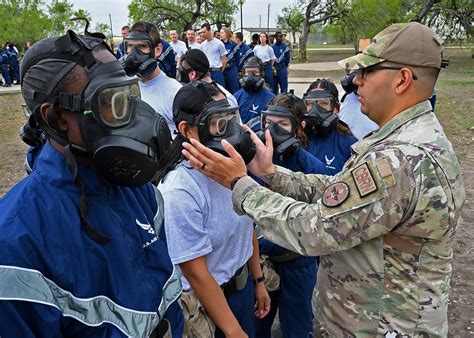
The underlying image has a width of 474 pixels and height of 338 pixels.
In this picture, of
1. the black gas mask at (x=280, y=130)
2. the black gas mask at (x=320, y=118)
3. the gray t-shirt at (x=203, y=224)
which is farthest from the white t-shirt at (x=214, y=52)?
the gray t-shirt at (x=203, y=224)

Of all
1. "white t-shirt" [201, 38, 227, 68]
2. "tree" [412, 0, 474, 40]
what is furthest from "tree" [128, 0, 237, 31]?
"white t-shirt" [201, 38, 227, 68]

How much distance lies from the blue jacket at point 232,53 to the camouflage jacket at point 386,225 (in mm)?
10545

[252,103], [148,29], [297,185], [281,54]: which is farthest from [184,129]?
Answer: [281,54]

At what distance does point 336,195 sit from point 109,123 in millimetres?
877

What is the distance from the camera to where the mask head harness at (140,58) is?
434 centimetres

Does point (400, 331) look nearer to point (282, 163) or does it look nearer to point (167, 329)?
point (167, 329)

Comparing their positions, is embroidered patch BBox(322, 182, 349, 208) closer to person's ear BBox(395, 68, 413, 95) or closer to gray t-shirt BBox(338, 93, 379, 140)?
person's ear BBox(395, 68, 413, 95)

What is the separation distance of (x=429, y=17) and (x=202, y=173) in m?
30.1

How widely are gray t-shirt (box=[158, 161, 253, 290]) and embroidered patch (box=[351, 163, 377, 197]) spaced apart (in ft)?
2.38

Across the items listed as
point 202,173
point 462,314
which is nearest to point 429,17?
point 462,314

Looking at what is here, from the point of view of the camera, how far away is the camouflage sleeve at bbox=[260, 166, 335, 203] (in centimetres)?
228

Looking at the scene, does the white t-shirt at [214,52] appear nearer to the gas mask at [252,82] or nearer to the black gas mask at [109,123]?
the gas mask at [252,82]

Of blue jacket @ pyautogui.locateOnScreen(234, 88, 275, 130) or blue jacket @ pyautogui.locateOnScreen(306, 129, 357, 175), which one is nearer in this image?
blue jacket @ pyautogui.locateOnScreen(306, 129, 357, 175)

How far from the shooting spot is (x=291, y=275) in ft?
9.77
